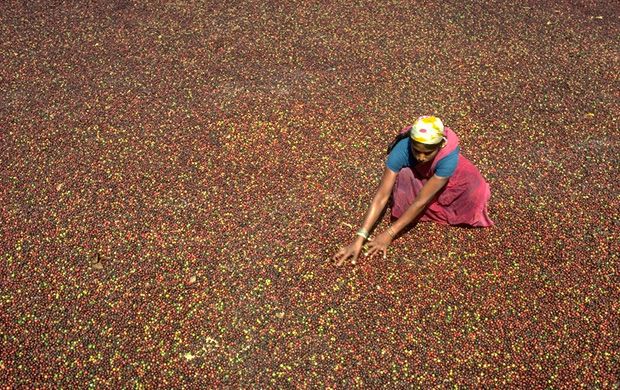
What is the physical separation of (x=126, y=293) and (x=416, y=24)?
14.7ft

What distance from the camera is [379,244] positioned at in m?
3.98

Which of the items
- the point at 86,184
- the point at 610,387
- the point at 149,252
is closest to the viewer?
the point at 610,387

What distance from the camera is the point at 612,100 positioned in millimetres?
5535

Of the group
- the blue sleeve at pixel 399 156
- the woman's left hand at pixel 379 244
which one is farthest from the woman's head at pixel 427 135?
the woman's left hand at pixel 379 244

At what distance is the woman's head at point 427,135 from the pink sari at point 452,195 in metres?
0.23

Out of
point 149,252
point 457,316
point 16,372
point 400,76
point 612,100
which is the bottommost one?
point 16,372

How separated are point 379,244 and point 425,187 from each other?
0.56 metres

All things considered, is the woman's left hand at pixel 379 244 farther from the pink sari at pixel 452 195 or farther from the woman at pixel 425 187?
the pink sari at pixel 452 195

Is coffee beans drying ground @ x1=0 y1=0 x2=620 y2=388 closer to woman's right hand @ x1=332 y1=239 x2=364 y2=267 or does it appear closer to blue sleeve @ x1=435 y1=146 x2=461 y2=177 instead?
woman's right hand @ x1=332 y1=239 x2=364 y2=267

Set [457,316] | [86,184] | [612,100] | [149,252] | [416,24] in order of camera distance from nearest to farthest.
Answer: [457,316]
[149,252]
[86,184]
[612,100]
[416,24]

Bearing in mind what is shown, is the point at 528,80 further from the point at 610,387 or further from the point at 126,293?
the point at 126,293

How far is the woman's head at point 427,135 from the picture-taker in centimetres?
337

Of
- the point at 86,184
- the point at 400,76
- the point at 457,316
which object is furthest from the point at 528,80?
the point at 86,184

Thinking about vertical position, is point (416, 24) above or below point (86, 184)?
above
